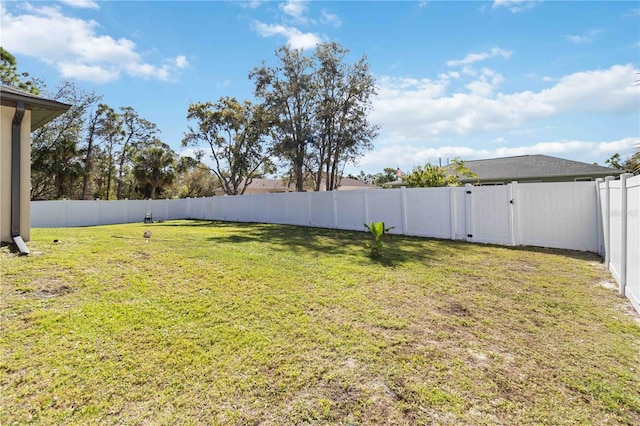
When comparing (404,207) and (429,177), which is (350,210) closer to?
(404,207)

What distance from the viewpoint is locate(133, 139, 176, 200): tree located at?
2600 centimetres

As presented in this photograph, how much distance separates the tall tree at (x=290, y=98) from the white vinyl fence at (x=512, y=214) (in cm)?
504

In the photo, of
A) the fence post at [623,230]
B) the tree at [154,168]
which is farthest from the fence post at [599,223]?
the tree at [154,168]

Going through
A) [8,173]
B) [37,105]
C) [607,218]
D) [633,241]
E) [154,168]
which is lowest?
[633,241]

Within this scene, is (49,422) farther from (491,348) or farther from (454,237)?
(454,237)

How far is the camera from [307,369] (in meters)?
2.57

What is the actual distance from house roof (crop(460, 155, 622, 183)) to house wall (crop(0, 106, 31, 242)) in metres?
18.8

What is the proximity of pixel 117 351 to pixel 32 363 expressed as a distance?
0.59 meters

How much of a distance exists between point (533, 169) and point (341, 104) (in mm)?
12566

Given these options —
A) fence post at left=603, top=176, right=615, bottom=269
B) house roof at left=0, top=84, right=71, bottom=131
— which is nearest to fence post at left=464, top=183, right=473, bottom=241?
fence post at left=603, top=176, right=615, bottom=269

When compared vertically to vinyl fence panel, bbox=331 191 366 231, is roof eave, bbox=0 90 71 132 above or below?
above

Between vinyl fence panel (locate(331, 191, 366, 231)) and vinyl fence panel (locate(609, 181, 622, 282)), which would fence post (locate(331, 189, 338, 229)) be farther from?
vinyl fence panel (locate(609, 181, 622, 282))

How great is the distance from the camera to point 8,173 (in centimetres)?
555

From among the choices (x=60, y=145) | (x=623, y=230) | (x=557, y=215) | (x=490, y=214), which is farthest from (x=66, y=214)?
(x=623, y=230)
